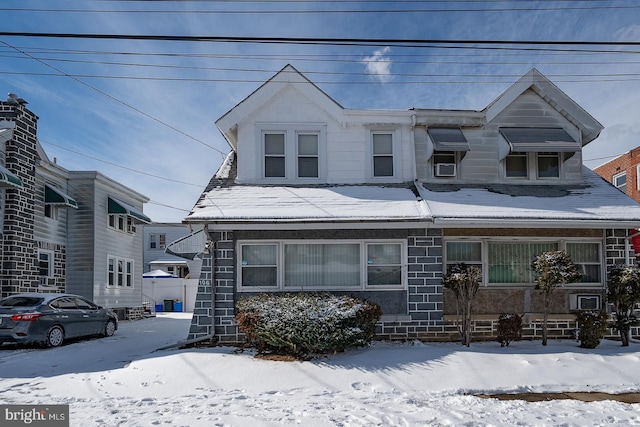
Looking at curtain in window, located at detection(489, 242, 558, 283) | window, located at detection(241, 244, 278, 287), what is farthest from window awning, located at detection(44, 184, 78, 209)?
curtain in window, located at detection(489, 242, 558, 283)

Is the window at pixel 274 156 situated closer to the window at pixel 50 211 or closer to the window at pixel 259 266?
the window at pixel 259 266

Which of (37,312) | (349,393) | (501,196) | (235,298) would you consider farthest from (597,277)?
(37,312)

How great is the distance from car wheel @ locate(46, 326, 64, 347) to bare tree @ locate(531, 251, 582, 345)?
1226 centimetres

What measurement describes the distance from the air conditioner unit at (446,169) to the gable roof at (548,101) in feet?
6.05

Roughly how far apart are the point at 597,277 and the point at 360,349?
6.81 meters

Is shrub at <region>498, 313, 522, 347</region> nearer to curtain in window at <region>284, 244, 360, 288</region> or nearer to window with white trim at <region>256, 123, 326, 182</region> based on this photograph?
curtain in window at <region>284, 244, 360, 288</region>

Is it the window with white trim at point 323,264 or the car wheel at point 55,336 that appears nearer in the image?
the window with white trim at point 323,264

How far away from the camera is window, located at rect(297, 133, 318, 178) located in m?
13.7

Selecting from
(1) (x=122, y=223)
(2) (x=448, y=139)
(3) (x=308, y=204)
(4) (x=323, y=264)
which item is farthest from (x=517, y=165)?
(1) (x=122, y=223)

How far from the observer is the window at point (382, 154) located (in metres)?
13.9

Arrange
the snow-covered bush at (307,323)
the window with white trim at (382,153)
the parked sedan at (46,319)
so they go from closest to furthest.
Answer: the snow-covered bush at (307,323) → the parked sedan at (46,319) → the window with white trim at (382,153)

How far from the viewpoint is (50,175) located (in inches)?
725

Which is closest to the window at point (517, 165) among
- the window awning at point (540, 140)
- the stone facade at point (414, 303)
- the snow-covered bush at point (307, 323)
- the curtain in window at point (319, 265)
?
the window awning at point (540, 140)

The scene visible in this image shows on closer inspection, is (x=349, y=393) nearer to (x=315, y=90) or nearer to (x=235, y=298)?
(x=235, y=298)
